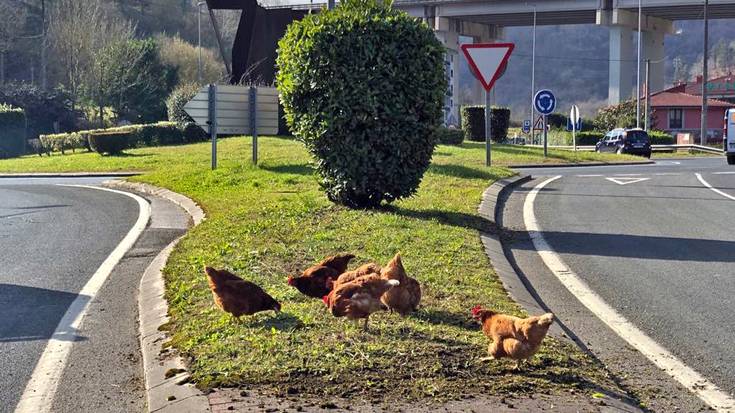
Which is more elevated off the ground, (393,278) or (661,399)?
(393,278)

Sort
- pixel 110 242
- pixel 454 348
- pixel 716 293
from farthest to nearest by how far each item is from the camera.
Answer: pixel 110 242
pixel 716 293
pixel 454 348

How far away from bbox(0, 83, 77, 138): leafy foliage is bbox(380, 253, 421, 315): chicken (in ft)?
156

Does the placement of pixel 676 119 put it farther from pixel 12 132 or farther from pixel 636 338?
pixel 636 338

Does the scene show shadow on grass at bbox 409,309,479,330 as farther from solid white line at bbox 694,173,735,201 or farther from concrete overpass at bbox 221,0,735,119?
concrete overpass at bbox 221,0,735,119

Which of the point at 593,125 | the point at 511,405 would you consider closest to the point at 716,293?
the point at 511,405

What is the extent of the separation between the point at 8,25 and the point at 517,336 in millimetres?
58743

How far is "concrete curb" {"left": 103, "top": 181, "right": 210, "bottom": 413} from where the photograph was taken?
5.26 meters

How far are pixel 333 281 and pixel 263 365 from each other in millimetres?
1358

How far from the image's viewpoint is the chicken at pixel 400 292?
6.62m

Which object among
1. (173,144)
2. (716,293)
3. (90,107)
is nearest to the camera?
(716,293)

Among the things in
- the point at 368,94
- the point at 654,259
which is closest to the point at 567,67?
the point at 368,94

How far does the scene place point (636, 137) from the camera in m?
41.7

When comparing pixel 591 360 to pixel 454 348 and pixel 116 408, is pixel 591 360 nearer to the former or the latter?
pixel 454 348

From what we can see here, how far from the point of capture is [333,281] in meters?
6.98
